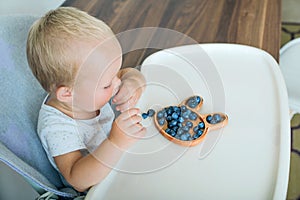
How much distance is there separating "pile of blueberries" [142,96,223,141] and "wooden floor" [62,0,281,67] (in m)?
0.26

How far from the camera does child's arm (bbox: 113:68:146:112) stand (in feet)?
2.78

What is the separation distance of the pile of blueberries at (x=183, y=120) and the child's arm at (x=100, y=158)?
0.20 ft

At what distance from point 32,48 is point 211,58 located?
0.42m

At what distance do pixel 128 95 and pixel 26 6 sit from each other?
1.93ft

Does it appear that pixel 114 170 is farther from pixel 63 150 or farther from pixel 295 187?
pixel 295 187

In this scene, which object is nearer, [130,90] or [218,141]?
[218,141]

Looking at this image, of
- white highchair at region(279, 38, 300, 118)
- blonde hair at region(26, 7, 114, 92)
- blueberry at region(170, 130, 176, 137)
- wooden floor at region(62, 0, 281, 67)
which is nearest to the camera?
blonde hair at region(26, 7, 114, 92)

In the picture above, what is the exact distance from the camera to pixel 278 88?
83cm

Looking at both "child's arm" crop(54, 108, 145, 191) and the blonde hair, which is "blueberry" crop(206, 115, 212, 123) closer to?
"child's arm" crop(54, 108, 145, 191)

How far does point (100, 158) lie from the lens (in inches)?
27.5

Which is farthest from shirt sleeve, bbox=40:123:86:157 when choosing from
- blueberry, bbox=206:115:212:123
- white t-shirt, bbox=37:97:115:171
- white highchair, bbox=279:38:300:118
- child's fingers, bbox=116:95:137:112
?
white highchair, bbox=279:38:300:118

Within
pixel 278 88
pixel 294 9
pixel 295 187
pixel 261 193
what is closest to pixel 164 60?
pixel 278 88

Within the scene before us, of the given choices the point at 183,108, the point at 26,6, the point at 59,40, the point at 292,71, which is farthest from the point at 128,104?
the point at 292,71

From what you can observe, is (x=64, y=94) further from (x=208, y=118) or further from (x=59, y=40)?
(x=208, y=118)
